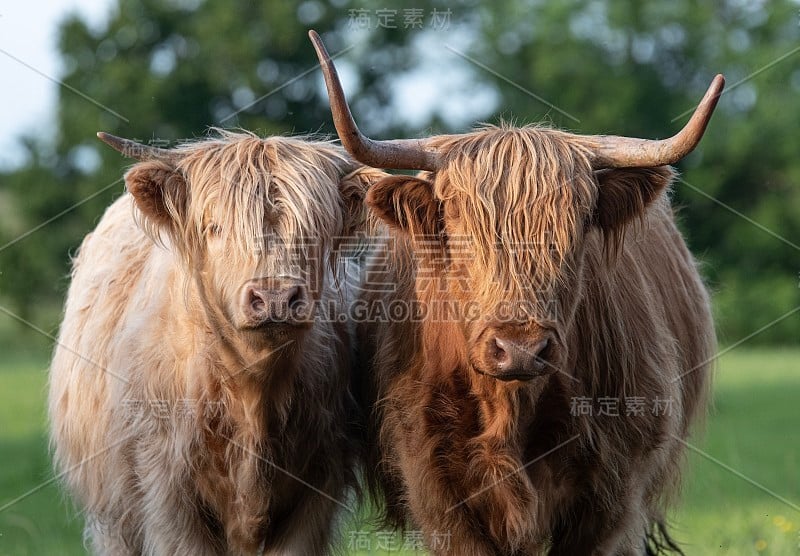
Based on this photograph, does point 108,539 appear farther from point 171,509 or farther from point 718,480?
point 718,480

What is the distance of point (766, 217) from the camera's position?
1001 inches

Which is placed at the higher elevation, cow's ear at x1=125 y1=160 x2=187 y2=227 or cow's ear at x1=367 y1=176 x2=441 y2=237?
cow's ear at x1=125 y1=160 x2=187 y2=227

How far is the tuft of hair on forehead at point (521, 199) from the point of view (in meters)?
3.90

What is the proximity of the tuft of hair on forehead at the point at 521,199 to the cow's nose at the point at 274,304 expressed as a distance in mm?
612

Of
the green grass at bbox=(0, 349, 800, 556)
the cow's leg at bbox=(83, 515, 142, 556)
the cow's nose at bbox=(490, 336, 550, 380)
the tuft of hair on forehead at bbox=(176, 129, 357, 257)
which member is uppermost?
the tuft of hair on forehead at bbox=(176, 129, 357, 257)

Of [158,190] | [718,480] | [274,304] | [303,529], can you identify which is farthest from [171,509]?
[718,480]

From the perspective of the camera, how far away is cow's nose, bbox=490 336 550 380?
12.0ft

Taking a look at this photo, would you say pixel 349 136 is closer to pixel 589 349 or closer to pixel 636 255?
pixel 589 349

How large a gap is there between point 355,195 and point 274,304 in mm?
736

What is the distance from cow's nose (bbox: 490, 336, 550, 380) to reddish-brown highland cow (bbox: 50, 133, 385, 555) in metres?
0.65

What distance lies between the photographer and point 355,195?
172 inches

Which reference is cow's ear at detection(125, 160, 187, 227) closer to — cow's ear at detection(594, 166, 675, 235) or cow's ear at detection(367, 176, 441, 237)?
cow's ear at detection(367, 176, 441, 237)

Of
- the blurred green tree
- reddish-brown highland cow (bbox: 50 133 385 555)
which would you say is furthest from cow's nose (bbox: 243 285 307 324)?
the blurred green tree

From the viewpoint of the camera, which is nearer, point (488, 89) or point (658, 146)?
point (658, 146)
